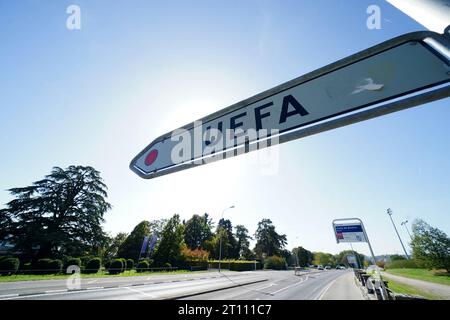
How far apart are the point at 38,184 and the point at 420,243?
64646 mm

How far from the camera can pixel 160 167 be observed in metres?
1.96

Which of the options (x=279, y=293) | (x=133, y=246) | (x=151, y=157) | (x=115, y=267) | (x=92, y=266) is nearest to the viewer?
(x=151, y=157)

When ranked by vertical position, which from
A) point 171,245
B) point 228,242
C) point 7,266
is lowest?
point 7,266

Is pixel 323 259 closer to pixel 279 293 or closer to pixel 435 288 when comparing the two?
pixel 435 288

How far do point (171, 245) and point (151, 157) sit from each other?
3995 centimetres

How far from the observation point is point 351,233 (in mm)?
12148

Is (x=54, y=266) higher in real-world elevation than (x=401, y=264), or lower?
higher

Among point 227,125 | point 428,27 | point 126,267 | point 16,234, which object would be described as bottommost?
point 126,267

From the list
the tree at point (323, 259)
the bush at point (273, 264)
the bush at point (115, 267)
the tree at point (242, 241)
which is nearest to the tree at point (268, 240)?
the tree at point (242, 241)

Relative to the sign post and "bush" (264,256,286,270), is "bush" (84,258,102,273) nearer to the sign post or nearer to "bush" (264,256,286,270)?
the sign post

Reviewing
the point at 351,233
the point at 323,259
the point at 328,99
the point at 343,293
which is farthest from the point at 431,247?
the point at 323,259

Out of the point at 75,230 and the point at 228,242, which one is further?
the point at 228,242
